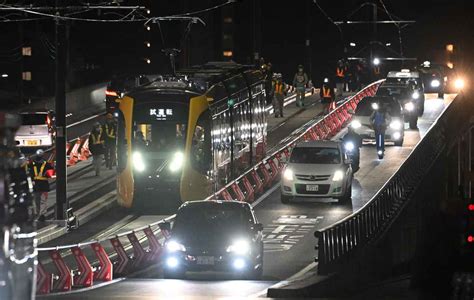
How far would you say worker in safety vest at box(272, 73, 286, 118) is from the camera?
6011 centimetres

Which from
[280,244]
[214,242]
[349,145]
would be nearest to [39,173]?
[280,244]

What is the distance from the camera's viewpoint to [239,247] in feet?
84.2

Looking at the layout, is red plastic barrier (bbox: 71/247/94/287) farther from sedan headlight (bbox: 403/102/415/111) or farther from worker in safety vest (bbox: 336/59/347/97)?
worker in safety vest (bbox: 336/59/347/97)

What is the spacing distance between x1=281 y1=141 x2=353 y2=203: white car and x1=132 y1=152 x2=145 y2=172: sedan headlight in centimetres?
430

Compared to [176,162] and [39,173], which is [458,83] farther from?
[39,173]

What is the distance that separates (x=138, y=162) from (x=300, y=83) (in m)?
27.3

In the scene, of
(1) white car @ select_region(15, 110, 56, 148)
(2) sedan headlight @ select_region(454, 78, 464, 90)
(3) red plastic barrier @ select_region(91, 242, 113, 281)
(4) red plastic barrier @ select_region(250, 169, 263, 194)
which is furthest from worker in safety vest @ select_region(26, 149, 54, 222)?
(2) sedan headlight @ select_region(454, 78, 464, 90)

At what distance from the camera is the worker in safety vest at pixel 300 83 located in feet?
201

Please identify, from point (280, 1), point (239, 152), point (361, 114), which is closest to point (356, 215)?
point (239, 152)

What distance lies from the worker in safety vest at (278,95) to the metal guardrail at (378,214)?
11.3 metres

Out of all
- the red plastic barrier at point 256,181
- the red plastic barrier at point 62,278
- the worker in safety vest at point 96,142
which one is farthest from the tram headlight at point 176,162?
the red plastic barrier at point 62,278

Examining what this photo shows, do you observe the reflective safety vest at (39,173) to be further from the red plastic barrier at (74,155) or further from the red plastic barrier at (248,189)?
the red plastic barrier at (74,155)

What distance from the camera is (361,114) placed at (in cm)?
5097

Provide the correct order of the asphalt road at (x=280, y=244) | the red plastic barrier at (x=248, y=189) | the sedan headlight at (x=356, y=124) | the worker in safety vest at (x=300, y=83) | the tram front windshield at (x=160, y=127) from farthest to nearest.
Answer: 1. the worker in safety vest at (x=300, y=83)
2. the sedan headlight at (x=356, y=124)
3. the red plastic barrier at (x=248, y=189)
4. the tram front windshield at (x=160, y=127)
5. the asphalt road at (x=280, y=244)
